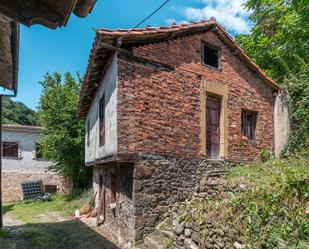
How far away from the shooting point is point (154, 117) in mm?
7434

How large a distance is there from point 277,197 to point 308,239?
952 millimetres

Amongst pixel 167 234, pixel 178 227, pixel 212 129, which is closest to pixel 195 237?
pixel 178 227

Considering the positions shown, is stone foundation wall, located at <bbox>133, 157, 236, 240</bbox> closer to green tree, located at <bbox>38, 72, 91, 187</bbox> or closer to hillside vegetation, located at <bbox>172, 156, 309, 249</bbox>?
hillside vegetation, located at <bbox>172, 156, 309, 249</bbox>

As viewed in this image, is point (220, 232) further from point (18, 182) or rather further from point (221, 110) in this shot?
point (18, 182)

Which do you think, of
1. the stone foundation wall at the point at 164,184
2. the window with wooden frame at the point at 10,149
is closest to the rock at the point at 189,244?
the stone foundation wall at the point at 164,184

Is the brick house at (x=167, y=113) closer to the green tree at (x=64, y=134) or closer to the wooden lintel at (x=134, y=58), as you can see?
the wooden lintel at (x=134, y=58)

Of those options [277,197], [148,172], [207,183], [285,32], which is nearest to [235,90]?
[207,183]

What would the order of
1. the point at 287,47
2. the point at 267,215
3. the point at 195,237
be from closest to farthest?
the point at 267,215 → the point at 195,237 → the point at 287,47

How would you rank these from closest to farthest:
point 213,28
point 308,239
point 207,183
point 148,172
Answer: point 308,239 < point 148,172 < point 207,183 < point 213,28

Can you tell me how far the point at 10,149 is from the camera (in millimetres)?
19719

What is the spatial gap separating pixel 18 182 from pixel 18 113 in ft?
79.0

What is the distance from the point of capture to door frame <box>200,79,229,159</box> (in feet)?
27.8

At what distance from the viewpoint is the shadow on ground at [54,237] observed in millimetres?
7676

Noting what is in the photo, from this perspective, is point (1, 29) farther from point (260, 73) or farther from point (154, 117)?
point (260, 73)
